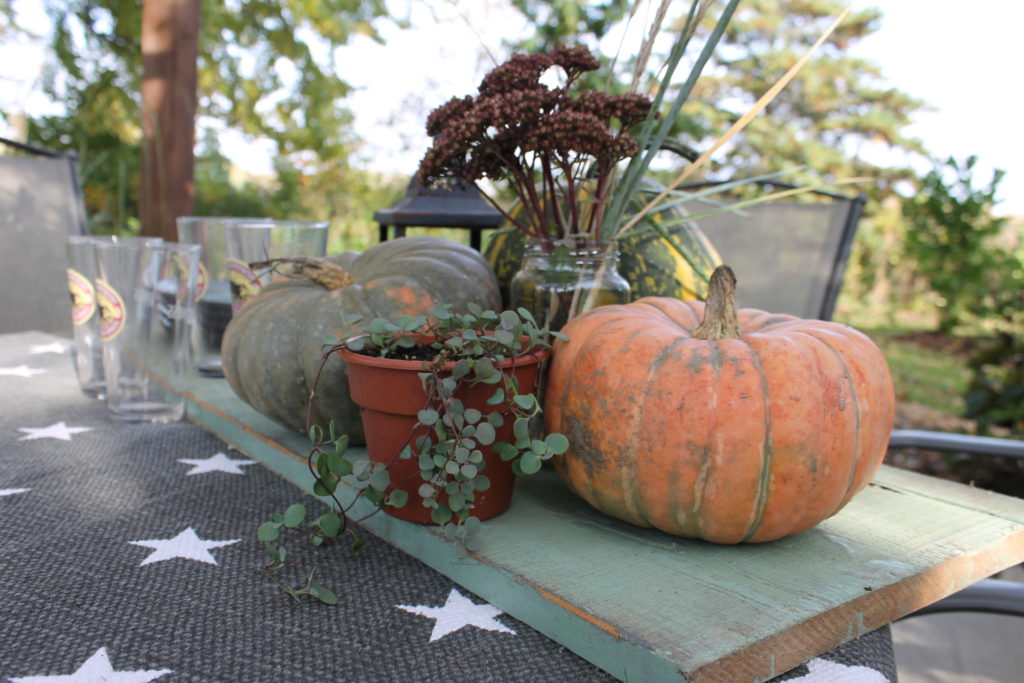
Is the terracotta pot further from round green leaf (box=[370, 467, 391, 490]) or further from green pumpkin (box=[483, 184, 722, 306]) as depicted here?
green pumpkin (box=[483, 184, 722, 306])

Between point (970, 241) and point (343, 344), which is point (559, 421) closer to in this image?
point (343, 344)

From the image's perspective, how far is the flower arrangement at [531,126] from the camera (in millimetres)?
773

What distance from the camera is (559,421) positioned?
2.62 ft

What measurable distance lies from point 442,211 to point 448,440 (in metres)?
0.69

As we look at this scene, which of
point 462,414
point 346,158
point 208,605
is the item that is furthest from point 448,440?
point 346,158

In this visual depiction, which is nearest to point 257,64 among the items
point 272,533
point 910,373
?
point 910,373

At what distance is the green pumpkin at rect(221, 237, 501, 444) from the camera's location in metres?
0.96

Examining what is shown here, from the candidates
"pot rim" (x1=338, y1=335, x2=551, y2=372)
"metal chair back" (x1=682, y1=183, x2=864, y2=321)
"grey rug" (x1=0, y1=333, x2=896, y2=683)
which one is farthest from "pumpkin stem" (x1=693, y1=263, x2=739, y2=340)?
"metal chair back" (x1=682, y1=183, x2=864, y2=321)

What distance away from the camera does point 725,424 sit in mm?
697

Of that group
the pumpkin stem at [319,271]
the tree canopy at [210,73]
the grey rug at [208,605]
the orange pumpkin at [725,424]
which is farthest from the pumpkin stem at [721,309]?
the tree canopy at [210,73]

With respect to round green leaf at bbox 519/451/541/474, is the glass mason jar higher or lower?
higher

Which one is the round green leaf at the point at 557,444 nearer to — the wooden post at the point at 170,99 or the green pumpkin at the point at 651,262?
the green pumpkin at the point at 651,262

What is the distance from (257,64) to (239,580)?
19.9ft

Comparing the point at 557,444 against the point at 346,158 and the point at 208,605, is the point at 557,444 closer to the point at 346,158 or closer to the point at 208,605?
the point at 208,605
